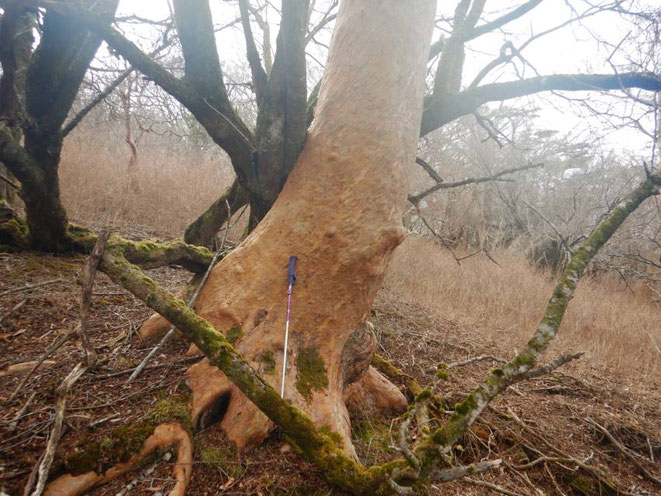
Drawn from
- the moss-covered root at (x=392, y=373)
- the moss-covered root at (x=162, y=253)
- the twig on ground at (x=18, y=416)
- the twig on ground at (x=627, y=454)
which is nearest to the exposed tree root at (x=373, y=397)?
the moss-covered root at (x=392, y=373)

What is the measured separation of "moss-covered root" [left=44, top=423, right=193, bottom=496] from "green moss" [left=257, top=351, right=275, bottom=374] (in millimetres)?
460

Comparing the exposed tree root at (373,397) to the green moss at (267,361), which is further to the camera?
the exposed tree root at (373,397)

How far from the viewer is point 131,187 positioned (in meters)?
7.61

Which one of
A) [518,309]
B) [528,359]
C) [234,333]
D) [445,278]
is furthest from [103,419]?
[445,278]

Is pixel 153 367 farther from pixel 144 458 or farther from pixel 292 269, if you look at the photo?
pixel 292 269

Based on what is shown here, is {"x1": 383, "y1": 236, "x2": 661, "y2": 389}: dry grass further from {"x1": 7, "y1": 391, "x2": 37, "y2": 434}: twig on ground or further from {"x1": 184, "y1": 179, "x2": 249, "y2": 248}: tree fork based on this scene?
{"x1": 7, "y1": 391, "x2": 37, "y2": 434}: twig on ground

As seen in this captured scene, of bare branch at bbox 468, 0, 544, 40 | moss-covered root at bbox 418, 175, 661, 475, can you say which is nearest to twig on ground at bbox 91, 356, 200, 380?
moss-covered root at bbox 418, 175, 661, 475

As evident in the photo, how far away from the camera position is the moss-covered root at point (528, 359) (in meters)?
1.33

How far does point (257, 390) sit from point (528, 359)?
3.88 feet

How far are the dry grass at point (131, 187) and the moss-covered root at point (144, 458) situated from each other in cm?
571

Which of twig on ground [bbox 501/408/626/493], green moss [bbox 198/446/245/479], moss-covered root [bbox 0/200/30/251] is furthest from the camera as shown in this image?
moss-covered root [bbox 0/200/30/251]

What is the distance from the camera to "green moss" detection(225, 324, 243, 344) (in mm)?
1855

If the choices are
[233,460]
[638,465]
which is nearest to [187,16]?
[233,460]

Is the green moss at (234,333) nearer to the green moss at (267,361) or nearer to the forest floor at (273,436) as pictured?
the green moss at (267,361)
